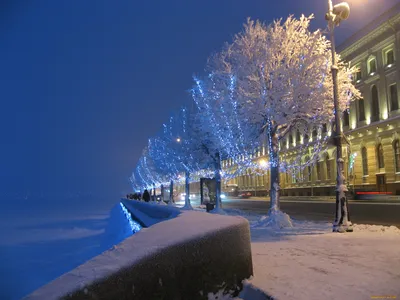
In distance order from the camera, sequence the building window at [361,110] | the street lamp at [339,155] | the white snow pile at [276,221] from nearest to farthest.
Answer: the street lamp at [339,155] → the white snow pile at [276,221] → the building window at [361,110]

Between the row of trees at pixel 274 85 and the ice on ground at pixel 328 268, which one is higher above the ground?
the row of trees at pixel 274 85

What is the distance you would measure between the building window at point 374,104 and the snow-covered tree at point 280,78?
86.4ft

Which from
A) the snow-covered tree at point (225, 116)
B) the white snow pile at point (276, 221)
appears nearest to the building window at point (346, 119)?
the snow-covered tree at point (225, 116)

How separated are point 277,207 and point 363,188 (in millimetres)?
29020

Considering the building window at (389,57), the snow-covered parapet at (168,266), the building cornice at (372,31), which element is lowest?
the snow-covered parapet at (168,266)

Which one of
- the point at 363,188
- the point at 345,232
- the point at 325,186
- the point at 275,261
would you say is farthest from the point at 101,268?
the point at 325,186

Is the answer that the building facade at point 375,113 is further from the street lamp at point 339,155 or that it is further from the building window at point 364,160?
the street lamp at point 339,155

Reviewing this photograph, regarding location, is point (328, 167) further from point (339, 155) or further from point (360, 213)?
point (339, 155)

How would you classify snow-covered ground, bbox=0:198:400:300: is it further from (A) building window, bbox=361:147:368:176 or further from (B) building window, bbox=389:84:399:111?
(A) building window, bbox=361:147:368:176

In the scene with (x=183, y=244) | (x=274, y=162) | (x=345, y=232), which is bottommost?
(x=345, y=232)

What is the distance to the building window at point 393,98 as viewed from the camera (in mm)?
38375

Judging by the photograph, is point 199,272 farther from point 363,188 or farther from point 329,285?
point 363,188

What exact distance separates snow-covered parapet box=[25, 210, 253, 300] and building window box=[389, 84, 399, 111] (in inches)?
1487

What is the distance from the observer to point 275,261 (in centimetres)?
736
